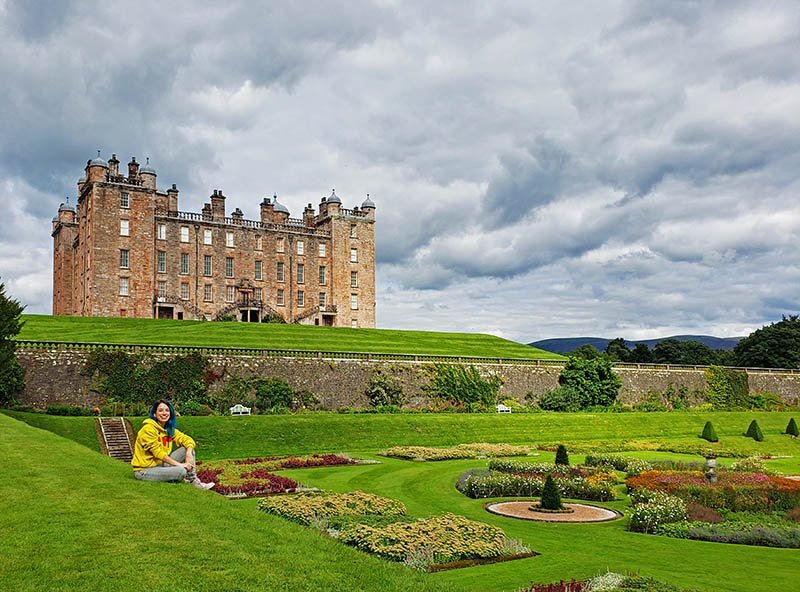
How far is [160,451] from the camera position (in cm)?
1466

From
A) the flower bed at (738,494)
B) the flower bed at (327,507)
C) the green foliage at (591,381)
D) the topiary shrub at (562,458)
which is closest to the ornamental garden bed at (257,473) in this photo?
the flower bed at (327,507)

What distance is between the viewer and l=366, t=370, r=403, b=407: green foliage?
1906 inches

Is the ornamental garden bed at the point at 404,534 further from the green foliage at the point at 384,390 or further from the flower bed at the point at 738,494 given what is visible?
the green foliage at the point at 384,390

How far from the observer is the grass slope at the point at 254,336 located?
5361 cm

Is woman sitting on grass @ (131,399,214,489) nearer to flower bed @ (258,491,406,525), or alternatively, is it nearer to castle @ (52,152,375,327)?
flower bed @ (258,491,406,525)

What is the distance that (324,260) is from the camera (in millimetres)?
82188

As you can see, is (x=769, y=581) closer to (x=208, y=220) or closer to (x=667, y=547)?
(x=667, y=547)

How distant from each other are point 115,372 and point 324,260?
142ft

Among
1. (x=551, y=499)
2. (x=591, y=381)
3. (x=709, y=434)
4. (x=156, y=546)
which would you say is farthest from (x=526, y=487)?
(x=591, y=381)

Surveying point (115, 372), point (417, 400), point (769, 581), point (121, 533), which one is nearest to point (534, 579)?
point (769, 581)

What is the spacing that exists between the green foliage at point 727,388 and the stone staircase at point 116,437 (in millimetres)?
51175

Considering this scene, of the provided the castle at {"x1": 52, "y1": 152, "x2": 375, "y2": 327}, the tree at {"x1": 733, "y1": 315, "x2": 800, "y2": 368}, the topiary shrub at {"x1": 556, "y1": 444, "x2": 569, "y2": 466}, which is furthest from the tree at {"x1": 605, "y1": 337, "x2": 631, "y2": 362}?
the topiary shrub at {"x1": 556, "y1": 444, "x2": 569, "y2": 466}

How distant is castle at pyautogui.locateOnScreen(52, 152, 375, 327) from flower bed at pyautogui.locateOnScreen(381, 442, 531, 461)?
4374cm

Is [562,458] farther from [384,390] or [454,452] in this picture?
[384,390]
